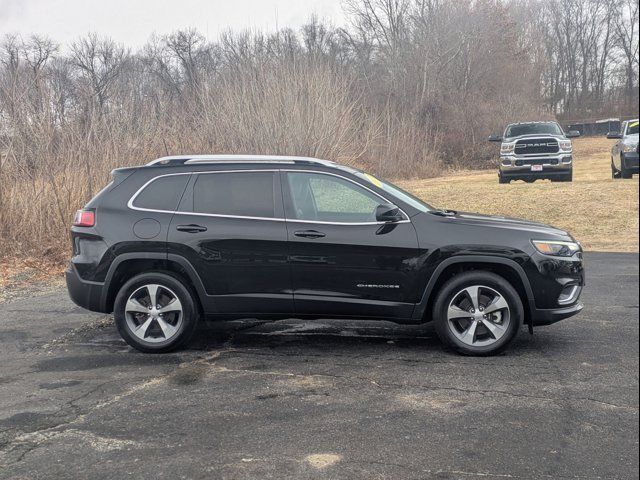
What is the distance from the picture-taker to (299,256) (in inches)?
219

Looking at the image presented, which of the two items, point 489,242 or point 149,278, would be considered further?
point 149,278

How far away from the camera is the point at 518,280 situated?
5.49m

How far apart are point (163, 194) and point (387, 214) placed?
213 cm

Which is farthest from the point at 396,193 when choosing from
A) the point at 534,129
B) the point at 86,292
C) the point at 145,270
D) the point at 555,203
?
the point at 534,129

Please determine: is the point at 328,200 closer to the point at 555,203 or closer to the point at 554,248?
the point at 554,248

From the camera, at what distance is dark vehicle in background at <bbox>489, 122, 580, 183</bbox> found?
19250 mm

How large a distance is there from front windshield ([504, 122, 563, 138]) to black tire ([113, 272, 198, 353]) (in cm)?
1706

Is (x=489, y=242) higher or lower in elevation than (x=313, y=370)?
higher

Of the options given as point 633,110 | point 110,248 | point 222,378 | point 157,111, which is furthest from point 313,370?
point 157,111

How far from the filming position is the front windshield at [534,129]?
20375 millimetres

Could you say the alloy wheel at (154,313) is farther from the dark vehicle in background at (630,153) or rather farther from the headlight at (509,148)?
the headlight at (509,148)

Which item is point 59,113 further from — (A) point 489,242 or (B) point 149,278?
(A) point 489,242

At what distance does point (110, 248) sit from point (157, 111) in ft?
36.1

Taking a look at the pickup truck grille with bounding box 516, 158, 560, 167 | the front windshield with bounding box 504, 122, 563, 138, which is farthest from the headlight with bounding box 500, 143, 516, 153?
the front windshield with bounding box 504, 122, 563, 138
